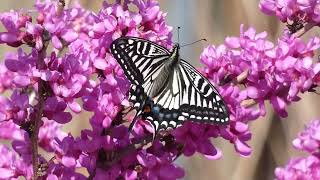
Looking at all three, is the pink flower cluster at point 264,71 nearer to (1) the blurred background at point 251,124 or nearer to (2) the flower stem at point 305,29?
(2) the flower stem at point 305,29

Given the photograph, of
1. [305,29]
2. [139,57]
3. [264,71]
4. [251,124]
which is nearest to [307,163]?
[264,71]

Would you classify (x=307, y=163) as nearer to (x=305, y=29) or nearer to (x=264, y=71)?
(x=264, y=71)

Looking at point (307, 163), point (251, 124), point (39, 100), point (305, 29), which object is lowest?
point (251, 124)

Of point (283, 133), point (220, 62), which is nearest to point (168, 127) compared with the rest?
point (220, 62)

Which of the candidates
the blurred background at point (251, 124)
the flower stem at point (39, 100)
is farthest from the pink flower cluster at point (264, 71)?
the blurred background at point (251, 124)

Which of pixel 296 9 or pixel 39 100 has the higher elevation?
pixel 296 9

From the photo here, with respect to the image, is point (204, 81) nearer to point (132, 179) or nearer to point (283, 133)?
point (132, 179)

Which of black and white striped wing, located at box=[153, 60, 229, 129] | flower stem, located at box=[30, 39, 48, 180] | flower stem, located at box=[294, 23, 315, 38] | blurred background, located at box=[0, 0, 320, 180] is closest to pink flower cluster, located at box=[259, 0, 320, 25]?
flower stem, located at box=[294, 23, 315, 38]
